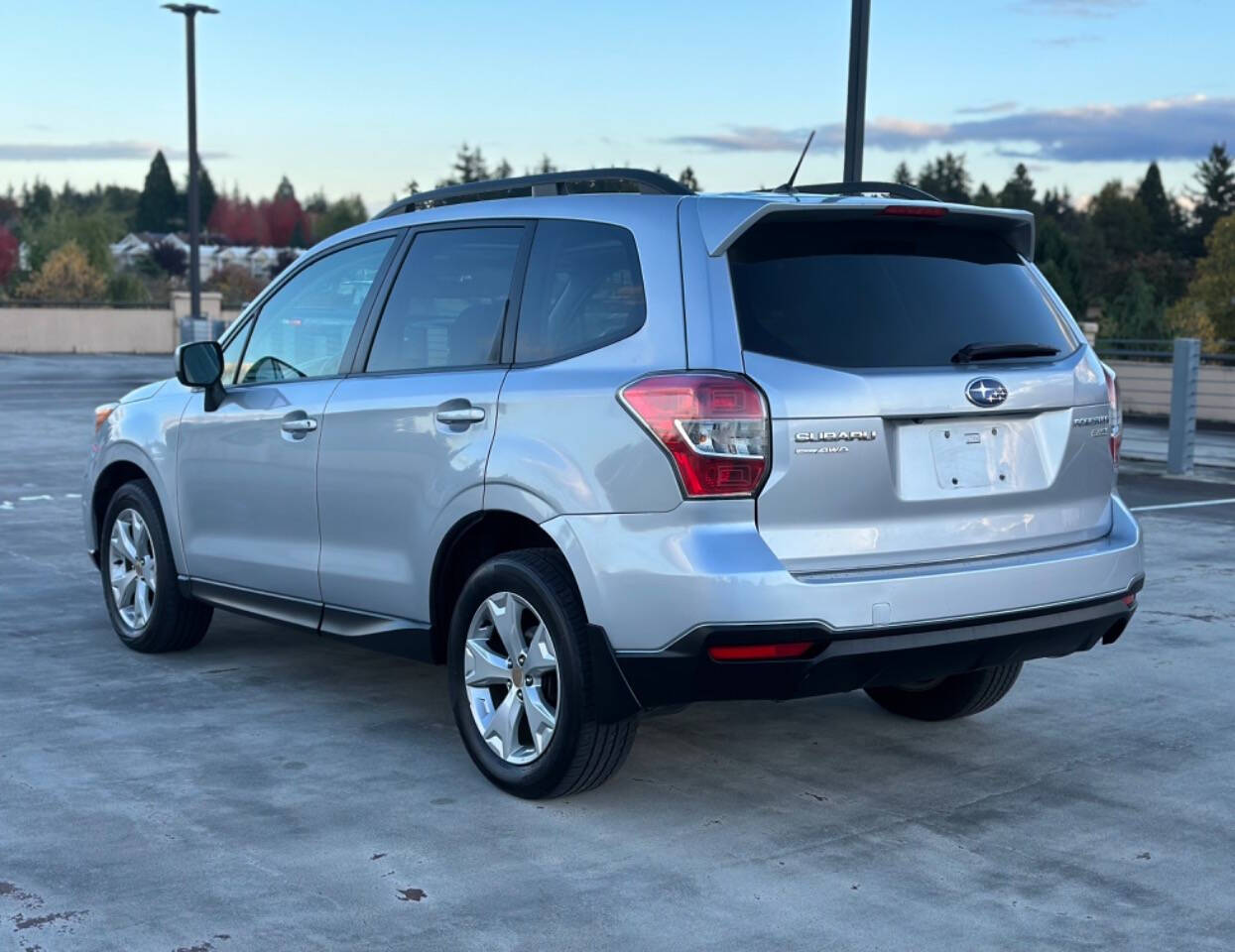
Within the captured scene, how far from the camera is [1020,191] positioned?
129625 mm

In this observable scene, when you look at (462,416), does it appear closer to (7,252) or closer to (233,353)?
(233,353)

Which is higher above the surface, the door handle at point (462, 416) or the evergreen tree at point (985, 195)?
the evergreen tree at point (985, 195)

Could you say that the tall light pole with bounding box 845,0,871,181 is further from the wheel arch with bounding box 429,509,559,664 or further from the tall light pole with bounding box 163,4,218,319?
the tall light pole with bounding box 163,4,218,319

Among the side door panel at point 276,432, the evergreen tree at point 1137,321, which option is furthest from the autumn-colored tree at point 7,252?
the side door panel at point 276,432

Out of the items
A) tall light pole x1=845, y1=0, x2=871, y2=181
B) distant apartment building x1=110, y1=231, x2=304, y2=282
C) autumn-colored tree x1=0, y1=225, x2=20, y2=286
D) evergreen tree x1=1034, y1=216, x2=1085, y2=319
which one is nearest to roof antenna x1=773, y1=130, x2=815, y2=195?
tall light pole x1=845, y1=0, x2=871, y2=181

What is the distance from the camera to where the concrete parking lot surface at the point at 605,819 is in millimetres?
4004

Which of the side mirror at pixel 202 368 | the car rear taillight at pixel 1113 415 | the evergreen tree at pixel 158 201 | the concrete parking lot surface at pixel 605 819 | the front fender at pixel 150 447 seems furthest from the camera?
the evergreen tree at pixel 158 201

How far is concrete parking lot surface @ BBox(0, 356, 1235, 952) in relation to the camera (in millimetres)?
4004

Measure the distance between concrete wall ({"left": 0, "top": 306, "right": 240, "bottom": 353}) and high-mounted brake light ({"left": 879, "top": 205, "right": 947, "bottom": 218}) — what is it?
130ft

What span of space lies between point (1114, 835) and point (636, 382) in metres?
1.94

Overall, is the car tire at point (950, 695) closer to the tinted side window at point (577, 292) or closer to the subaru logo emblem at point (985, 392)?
the subaru logo emblem at point (985, 392)

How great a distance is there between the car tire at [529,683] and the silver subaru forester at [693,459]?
0.03ft

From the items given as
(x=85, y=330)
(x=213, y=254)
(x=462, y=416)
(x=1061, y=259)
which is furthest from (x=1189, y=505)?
(x=213, y=254)

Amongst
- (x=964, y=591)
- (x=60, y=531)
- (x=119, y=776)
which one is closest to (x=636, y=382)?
(x=964, y=591)
